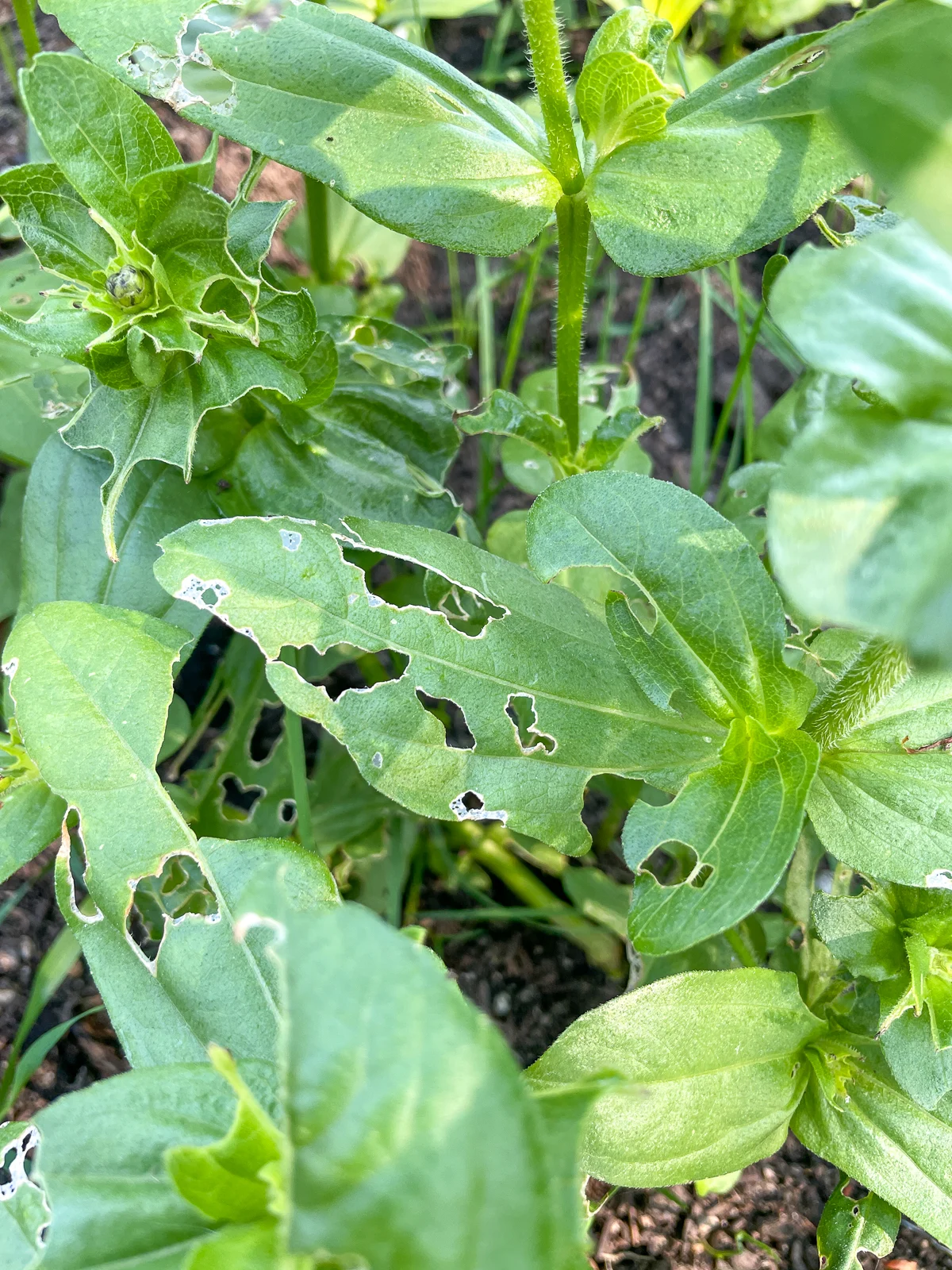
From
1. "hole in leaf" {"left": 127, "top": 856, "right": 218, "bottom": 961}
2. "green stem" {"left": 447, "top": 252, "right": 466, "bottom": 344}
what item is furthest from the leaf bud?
"green stem" {"left": 447, "top": 252, "right": 466, "bottom": 344}

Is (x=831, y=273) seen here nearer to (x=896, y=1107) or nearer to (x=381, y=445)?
(x=381, y=445)

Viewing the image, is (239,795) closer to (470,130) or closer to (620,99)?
(470,130)

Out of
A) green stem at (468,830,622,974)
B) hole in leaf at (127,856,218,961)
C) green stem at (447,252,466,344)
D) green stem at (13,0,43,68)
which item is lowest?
green stem at (468,830,622,974)

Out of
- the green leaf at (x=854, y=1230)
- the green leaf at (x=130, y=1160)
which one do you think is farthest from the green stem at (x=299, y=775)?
the green leaf at (x=854, y=1230)

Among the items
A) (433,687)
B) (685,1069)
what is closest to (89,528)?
(433,687)

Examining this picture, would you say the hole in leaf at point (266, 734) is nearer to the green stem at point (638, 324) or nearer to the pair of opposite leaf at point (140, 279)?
the pair of opposite leaf at point (140, 279)

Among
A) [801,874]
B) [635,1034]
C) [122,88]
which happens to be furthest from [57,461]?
[801,874]

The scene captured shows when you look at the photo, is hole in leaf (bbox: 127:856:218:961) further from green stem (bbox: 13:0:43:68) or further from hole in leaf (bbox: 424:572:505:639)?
green stem (bbox: 13:0:43:68)
